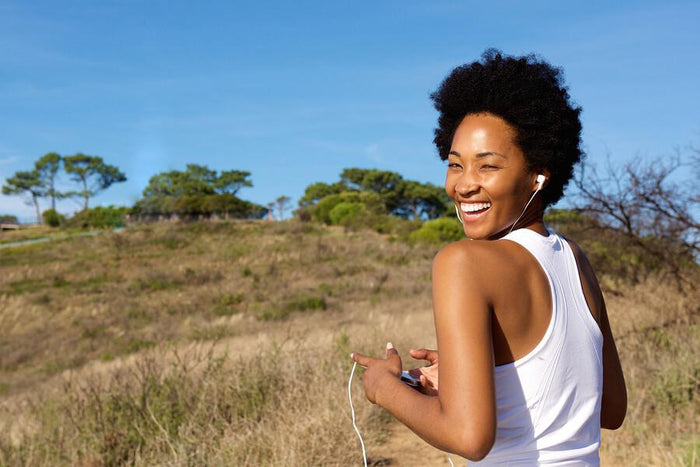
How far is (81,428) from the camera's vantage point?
504cm

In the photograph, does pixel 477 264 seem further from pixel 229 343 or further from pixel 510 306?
pixel 229 343

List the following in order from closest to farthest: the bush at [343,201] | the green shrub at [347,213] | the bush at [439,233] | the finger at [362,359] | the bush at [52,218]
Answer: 1. the finger at [362,359]
2. the bush at [439,233]
3. the green shrub at [347,213]
4. the bush at [343,201]
5. the bush at [52,218]

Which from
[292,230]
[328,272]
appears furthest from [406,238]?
[328,272]

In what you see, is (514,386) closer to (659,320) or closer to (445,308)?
(445,308)

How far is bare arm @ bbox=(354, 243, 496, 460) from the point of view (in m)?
1.17

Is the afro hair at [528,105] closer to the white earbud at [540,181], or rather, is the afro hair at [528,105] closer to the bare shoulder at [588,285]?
the white earbud at [540,181]

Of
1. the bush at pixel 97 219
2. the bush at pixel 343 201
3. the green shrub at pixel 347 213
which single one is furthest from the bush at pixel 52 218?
the green shrub at pixel 347 213

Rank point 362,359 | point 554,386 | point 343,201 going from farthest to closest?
point 343,201 → point 362,359 → point 554,386

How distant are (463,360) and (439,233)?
34.2 metres

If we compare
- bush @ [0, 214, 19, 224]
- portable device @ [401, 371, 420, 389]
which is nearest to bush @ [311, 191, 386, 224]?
bush @ [0, 214, 19, 224]

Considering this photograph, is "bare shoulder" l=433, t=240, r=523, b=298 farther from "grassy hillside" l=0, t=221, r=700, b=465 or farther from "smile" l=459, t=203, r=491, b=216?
"grassy hillside" l=0, t=221, r=700, b=465

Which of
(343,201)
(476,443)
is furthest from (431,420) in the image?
(343,201)

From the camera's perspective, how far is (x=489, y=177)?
1.43 metres

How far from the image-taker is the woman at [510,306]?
1.18 meters
